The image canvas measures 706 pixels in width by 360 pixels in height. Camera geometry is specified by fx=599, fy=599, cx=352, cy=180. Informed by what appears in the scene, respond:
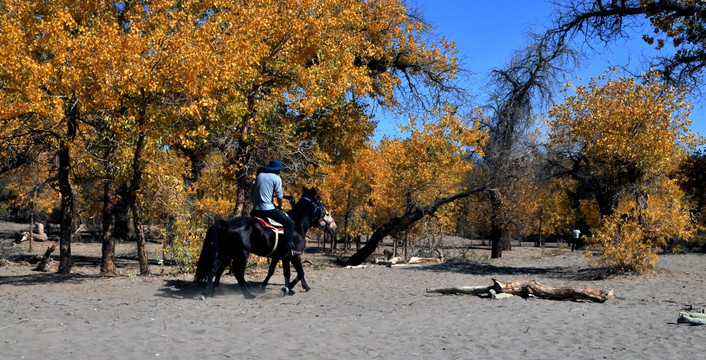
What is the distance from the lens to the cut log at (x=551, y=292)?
36.3 ft

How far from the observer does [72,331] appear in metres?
7.48

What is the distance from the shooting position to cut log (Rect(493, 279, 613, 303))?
11.1 metres

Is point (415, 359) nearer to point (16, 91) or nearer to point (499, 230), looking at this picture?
point (16, 91)

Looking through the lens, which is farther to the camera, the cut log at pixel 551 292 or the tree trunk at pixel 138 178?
the tree trunk at pixel 138 178

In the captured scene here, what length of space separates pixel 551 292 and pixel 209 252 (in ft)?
21.3

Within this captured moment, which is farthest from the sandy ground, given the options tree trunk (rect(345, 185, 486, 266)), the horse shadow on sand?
tree trunk (rect(345, 185, 486, 266))

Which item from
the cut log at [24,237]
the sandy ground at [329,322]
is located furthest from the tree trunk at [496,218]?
the cut log at [24,237]

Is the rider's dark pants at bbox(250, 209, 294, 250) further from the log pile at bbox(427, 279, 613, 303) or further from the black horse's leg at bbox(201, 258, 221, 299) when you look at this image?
the log pile at bbox(427, 279, 613, 303)

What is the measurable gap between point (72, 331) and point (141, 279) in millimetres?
5553

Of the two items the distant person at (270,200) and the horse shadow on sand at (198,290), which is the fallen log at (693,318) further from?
the horse shadow on sand at (198,290)

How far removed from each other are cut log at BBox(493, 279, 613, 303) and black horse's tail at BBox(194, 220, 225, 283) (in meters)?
5.43

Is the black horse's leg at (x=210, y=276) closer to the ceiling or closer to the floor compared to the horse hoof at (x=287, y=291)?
closer to the ceiling

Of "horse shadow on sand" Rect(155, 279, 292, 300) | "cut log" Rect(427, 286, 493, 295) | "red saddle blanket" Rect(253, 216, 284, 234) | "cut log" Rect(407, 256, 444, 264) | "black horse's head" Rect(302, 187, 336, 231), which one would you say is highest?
"black horse's head" Rect(302, 187, 336, 231)

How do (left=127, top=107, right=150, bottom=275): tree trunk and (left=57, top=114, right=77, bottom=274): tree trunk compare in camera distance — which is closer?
(left=127, top=107, right=150, bottom=275): tree trunk
